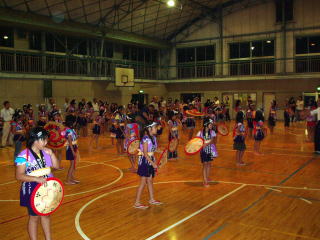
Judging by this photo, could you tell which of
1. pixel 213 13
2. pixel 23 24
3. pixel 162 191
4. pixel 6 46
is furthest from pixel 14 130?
Answer: pixel 213 13

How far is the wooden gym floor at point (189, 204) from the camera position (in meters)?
5.87

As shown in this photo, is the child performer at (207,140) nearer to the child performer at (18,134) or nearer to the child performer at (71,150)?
the child performer at (71,150)

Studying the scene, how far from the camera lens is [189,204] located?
737cm

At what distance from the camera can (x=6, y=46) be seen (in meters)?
22.2

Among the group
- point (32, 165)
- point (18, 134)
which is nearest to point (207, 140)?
point (32, 165)

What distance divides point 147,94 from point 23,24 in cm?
1424

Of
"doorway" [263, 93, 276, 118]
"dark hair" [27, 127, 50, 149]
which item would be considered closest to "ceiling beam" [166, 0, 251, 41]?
"doorway" [263, 93, 276, 118]

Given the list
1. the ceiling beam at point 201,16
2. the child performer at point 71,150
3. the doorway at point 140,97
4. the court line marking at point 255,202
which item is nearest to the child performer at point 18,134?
the child performer at point 71,150

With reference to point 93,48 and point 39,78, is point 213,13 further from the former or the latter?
point 39,78

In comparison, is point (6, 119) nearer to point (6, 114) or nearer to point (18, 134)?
point (6, 114)

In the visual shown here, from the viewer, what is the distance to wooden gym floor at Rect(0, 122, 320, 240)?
19.2ft

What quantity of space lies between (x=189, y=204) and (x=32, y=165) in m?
3.81

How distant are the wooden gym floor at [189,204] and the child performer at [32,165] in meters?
0.99

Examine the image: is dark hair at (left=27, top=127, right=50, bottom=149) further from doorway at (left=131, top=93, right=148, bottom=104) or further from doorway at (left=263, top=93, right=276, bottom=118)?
doorway at (left=263, top=93, right=276, bottom=118)
